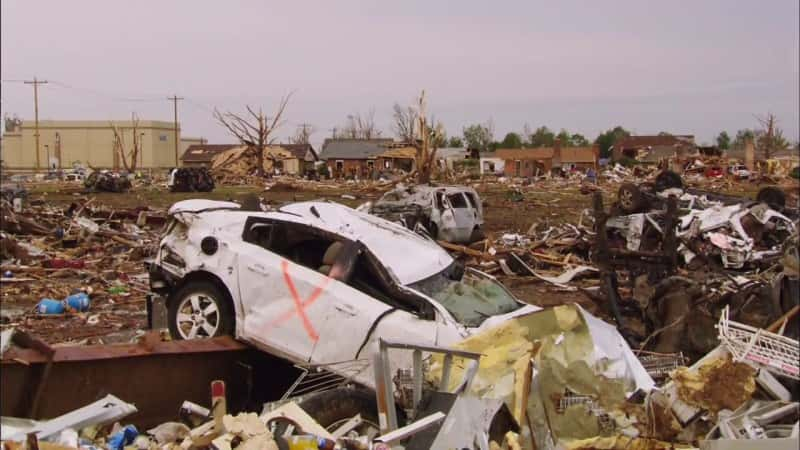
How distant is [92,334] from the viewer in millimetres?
11180

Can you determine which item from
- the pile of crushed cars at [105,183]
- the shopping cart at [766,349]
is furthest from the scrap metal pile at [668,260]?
the pile of crushed cars at [105,183]

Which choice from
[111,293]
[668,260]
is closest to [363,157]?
[111,293]

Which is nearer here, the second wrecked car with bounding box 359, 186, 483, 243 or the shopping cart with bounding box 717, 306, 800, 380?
the shopping cart with bounding box 717, 306, 800, 380

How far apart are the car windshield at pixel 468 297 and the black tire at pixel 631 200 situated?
→ 848 centimetres

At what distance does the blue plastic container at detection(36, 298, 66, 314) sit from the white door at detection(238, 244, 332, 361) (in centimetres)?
637

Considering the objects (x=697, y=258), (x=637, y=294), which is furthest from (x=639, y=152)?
(x=637, y=294)

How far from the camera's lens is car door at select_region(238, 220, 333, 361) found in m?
7.05

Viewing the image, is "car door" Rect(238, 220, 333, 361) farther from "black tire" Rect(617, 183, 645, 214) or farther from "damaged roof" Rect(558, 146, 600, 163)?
"damaged roof" Rect(558, 146, 600, 163)

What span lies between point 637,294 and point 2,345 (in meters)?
8.19

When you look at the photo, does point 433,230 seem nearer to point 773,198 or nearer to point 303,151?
point 773,198

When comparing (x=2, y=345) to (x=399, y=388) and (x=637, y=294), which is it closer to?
(x=399, y=388)

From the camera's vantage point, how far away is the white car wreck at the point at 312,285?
22.7ft

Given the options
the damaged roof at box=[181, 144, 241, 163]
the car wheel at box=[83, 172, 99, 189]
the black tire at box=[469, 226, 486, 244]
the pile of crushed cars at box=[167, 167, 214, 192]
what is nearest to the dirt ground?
the black tire at box=[469, 226, 486, 244]

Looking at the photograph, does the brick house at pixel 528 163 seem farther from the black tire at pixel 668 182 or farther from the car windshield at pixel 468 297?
the car windshield at pixel 468 297
